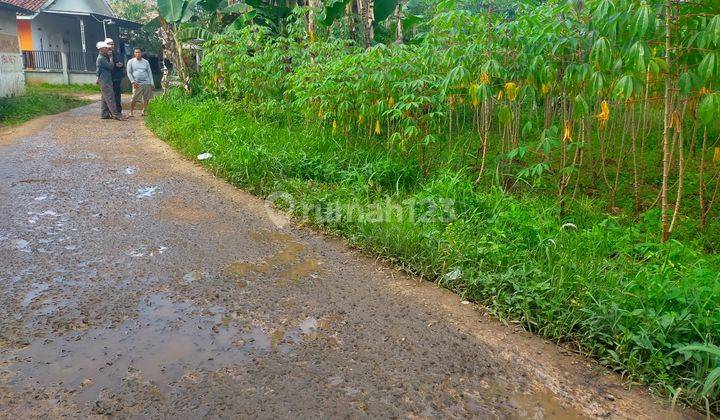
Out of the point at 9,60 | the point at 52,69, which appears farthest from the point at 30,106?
the point at 52,69

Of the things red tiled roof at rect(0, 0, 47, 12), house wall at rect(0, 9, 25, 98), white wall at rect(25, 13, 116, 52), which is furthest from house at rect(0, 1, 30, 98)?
white wall at rect(25, 13, 116, 52)

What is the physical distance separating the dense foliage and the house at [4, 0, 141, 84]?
17.1m

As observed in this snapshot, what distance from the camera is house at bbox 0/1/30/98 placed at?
14219mm

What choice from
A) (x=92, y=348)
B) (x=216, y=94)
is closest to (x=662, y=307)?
(x=92, y=348)

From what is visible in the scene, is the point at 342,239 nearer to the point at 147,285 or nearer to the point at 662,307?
the point at 147,285

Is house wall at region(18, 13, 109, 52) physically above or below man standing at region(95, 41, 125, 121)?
above

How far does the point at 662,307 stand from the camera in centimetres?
315

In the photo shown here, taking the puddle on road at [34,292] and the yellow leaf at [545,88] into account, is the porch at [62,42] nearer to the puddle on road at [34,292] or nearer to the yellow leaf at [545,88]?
the puddle on road at [34,292]

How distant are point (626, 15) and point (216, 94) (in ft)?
29.4

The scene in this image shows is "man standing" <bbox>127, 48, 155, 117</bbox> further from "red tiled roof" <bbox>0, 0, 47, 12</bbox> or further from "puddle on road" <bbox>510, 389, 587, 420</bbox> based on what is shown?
"red tiled roof" <bbox>0, 0, 47, 12</bbox>

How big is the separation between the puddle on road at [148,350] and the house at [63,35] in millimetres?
21088

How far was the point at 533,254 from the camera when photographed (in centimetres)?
407

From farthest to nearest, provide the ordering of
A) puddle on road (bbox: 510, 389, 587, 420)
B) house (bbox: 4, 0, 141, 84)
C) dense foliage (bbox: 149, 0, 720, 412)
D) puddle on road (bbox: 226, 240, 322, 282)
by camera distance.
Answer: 1. house (bbox: 4, 0, 141, 84)
2. puddle on road (bbox: 226, 240, 322, 282)
3. dense foliage (bbox: 149, 0, 720, 412)
4. puddle on road (bbox: 510, 389, 587, 420)

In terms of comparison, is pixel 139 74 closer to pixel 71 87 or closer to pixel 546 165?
pixel 546 165
